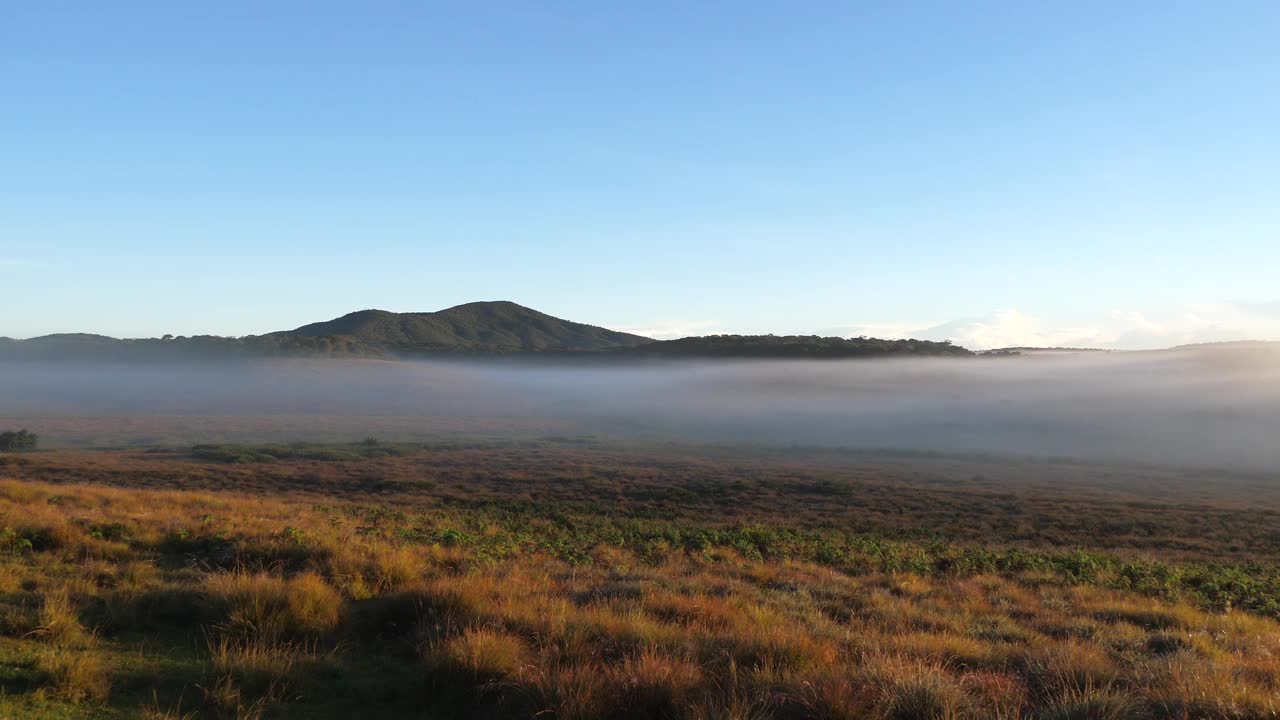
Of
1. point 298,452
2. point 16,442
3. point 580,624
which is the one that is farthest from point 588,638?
point 16,442

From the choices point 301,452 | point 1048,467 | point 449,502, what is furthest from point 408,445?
point 1048,467

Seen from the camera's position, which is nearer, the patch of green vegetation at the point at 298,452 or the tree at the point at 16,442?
the patch of green vegetation at the point at 298,452

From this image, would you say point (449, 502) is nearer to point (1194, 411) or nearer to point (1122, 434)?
point (1122, 434)

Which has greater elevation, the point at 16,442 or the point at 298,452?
the point at 16,442

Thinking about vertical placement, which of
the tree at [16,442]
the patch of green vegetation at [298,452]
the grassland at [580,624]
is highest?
the grassland at [580,624]

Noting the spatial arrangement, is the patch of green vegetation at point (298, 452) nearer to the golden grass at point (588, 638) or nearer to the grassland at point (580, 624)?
the grassland at point (580, 624)

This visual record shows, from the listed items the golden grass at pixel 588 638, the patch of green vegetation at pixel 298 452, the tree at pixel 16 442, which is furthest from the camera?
the tree at pixel 16 442

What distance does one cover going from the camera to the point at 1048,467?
3036 inches

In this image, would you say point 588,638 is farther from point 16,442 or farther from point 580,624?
point 16,442

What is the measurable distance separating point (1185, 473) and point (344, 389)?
543 ft

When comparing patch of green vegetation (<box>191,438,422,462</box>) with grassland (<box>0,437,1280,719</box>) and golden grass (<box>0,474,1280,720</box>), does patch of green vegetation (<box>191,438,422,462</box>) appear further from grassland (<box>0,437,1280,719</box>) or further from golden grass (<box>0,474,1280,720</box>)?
golden grass (<box>0,474,1280,720</box>)

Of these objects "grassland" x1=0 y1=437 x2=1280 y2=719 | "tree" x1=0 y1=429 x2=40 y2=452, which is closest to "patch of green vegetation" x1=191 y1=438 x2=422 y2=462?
"tree" x1=0 y1=429 x2=40 y2=452

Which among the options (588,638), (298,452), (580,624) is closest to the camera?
(588,638)

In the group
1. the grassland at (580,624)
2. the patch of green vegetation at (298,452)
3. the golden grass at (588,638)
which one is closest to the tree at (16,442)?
the patch of green vegetation at (298,452)
